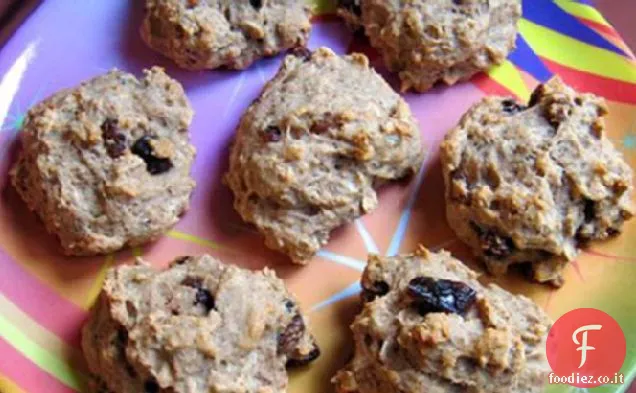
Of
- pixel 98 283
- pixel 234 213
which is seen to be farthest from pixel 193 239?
pixel 98 283

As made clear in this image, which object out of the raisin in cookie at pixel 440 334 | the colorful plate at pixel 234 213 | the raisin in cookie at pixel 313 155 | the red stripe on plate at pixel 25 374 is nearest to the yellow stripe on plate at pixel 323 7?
the colorful plate at pixel 234 213

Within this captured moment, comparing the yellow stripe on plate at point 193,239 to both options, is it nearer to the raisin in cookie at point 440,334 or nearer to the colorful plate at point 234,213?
the colorful plate at point 234,213

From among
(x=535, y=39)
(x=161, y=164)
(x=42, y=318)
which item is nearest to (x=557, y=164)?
(x=535, y=39)

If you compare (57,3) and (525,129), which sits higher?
(57,3)

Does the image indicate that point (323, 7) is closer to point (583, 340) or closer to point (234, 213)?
point (234, 213)

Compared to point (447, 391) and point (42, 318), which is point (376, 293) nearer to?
point (447, 391)

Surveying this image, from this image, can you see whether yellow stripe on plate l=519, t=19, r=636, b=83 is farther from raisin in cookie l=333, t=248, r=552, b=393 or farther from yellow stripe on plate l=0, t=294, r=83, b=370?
yellow stripe on plate l=0, t=294, r=83, b=370
